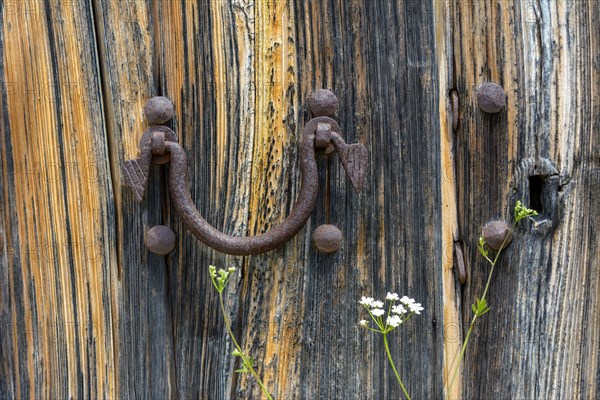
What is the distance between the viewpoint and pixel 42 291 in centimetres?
103

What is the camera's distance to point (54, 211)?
40.3 inches

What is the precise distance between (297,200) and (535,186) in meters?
0.39

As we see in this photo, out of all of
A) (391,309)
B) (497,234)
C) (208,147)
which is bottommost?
(391,309)

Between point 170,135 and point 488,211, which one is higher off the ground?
point 170,135

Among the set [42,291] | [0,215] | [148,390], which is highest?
[0,215]

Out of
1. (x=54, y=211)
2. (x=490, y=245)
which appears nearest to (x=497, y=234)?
(x=490, y=245)

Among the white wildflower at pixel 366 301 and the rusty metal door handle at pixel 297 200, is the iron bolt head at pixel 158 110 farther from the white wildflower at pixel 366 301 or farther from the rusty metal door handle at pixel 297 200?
the white wildflower at pixel 366 301

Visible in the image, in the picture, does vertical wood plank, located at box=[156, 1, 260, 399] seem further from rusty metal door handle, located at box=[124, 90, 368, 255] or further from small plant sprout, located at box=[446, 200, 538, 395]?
small plant sprout, located at box=[446, 200, 538, 395]

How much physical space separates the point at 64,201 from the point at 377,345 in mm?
555

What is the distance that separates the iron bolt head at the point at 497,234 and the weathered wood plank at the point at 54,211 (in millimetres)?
599

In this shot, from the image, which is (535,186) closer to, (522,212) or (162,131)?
(522,212)

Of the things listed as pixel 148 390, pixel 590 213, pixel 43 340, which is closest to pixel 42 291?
pixel 43 340

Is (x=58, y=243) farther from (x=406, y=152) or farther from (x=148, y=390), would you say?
(x=406, y=152)

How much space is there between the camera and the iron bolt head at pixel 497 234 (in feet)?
3.35
